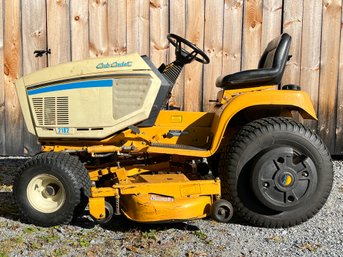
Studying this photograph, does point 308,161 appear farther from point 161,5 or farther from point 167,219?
point 161,5

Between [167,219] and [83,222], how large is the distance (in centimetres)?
83

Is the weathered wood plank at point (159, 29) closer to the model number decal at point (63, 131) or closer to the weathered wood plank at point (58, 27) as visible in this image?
the weathered wood plank at point (58, 27)

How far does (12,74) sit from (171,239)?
3222mm

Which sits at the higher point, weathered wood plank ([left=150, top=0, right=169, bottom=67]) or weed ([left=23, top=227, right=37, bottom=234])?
weathered wood plank ([left=150, top=0, right=169, bottom=67])

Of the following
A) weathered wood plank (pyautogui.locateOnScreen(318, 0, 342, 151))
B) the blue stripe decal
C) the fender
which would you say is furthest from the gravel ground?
weathered wood plank (pyautogui.locateOnScreen(318, 0, 342, 151))

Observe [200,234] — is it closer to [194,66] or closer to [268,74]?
[268,74]

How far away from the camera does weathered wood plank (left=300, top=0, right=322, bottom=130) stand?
601 cm

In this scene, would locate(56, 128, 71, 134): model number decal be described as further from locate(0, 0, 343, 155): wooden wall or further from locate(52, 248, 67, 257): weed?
locate(0, 0, 343, 155): wooden wall

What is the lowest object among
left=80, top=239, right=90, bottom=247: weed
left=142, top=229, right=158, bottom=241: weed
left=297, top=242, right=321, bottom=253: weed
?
left=80, top=239, right=90, bottom=247: weed

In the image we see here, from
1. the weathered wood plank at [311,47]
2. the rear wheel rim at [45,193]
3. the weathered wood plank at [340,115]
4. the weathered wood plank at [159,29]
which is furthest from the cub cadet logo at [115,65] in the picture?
the weathered wood plank at [340,115]

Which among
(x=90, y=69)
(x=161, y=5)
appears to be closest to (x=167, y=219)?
(x=90, y=69)

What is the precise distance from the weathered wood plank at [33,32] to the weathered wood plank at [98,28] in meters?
0.55

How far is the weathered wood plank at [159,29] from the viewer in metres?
5.89

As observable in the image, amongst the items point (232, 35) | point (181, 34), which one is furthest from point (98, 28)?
point (232, 35)
